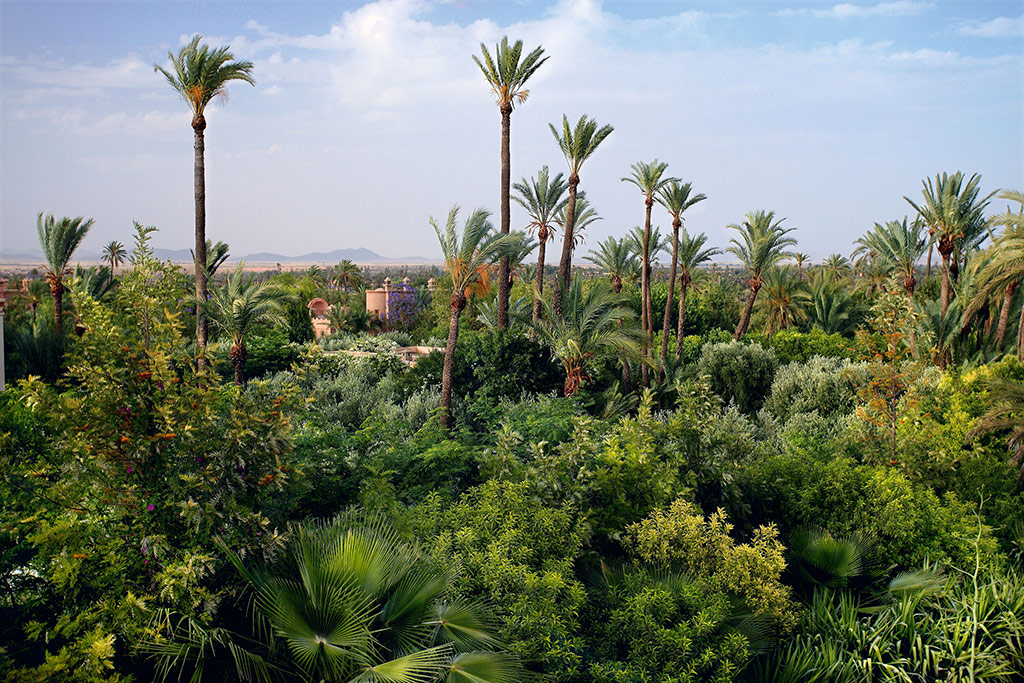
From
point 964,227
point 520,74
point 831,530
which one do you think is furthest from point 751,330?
point 831,530

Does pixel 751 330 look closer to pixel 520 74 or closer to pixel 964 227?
pixel 964 227

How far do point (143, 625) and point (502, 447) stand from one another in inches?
169

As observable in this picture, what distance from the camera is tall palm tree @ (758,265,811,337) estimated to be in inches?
1319

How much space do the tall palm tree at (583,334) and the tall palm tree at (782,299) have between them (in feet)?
63.2

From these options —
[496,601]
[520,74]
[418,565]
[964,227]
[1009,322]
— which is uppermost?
[520,74]

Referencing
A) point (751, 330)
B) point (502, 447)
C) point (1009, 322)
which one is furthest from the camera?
point (751, 330)

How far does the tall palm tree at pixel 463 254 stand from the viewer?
14.0 m

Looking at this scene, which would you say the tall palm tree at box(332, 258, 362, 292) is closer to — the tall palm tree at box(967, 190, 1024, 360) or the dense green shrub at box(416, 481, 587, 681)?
the tall palm tree at box(967, 190, 1024, 360)

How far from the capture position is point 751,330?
3866cm

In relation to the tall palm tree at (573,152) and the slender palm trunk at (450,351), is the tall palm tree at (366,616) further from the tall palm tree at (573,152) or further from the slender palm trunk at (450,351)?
the tall palm tree at (573,152)

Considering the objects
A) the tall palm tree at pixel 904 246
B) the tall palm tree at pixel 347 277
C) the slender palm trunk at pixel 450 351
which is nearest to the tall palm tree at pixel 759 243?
the tall palm tree at pixel 904 246

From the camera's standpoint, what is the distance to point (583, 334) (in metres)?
16.2

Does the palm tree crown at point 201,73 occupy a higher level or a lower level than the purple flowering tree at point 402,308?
higher

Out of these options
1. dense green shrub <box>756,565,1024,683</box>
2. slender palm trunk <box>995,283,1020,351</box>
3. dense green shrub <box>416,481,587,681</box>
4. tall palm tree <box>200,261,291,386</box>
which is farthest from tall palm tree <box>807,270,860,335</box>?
dense green shrub <box>416,481,587,681</box>
